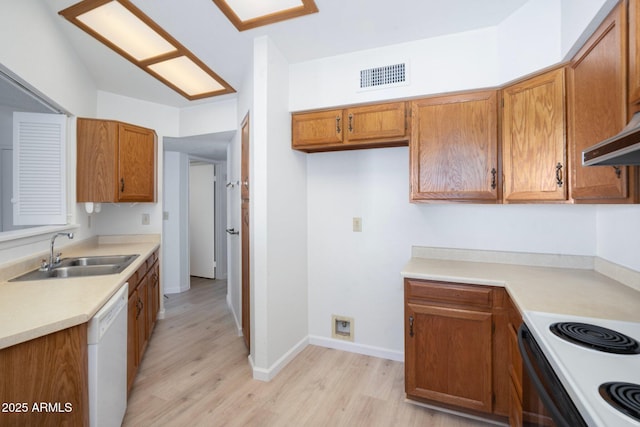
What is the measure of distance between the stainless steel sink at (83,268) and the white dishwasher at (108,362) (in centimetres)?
48

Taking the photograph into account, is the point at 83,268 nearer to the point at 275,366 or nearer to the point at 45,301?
the point at 45,301

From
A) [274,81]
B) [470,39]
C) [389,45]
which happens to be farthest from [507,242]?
[274,81]

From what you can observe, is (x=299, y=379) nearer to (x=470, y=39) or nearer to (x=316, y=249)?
(x=316, y=249)

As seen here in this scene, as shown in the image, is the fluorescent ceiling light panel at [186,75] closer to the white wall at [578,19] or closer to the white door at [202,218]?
the white door at [202,218]

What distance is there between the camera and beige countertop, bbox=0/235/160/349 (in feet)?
3.45

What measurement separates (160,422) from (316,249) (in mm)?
1653

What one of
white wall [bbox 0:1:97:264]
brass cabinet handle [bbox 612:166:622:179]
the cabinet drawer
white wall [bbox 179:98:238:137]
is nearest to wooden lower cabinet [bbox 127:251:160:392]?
white wall [bbox 0:1:97:264]

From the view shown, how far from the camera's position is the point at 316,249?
9.17 ft

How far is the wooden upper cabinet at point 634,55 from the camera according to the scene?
1063 millimetres

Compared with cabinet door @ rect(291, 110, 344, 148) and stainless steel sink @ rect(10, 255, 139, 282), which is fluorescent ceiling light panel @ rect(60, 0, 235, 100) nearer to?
cabinet door @ rect(291, 110, 344, 148)

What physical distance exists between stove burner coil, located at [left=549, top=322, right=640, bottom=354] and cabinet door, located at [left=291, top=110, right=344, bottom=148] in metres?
1.77

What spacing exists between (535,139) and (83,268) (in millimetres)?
3114

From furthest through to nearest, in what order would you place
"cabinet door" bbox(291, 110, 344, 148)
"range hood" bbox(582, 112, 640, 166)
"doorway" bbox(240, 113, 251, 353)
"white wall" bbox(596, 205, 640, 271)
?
"doorway" bbox(240, 113, 251, 353) < "cabinet door" bbox(291, 110, 344, 148) < "white wall" bbox(596, 205, 640, 271) < "range hood" bbox(582, 112, 640, 166)

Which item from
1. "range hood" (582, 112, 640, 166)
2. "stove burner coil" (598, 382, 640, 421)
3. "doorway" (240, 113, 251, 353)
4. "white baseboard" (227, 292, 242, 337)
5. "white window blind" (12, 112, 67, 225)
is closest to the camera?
"stove burner coil" (598, 382, 640, 421)
